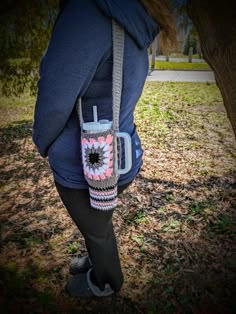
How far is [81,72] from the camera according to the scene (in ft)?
3.34

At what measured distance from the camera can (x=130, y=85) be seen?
1202 millimetres

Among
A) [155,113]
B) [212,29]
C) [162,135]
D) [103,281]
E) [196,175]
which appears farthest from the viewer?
[155,113]

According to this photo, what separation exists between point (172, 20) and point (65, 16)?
0.47 m

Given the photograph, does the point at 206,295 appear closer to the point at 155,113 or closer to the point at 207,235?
the point at 207,235

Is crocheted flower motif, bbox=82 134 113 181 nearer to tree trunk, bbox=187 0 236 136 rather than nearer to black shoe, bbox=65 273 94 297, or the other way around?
tree trunk, bbox=187 0 236 136

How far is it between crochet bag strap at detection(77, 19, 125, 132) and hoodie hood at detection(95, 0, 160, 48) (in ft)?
0.11

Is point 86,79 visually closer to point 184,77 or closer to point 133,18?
point 133,18

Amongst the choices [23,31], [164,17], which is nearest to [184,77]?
[23,31]

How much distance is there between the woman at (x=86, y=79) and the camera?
0.99 m

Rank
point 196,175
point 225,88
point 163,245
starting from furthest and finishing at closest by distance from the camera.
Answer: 1. point 196,175
2. point 163,245
3. point 225,88

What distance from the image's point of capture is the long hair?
108 centimetres

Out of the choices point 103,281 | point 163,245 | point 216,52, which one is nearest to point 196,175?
point 163,245

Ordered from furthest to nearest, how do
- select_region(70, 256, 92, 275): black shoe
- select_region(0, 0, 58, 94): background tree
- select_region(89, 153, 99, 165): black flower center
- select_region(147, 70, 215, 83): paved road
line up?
select_region(147, 70, 215, 83): paved road < select_region(0, 0, 58, 94): background tree < select_region(70, 256, 92, 275): black shoe < select_region(89, 153, 99, 165): black flower center

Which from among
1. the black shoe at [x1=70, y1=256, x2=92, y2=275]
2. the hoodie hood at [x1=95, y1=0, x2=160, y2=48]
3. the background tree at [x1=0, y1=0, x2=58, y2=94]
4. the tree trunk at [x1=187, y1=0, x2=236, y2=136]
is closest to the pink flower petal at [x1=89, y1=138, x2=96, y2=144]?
the hoodie hood at [x1=95, y1=0, x2=160, y2=48]
